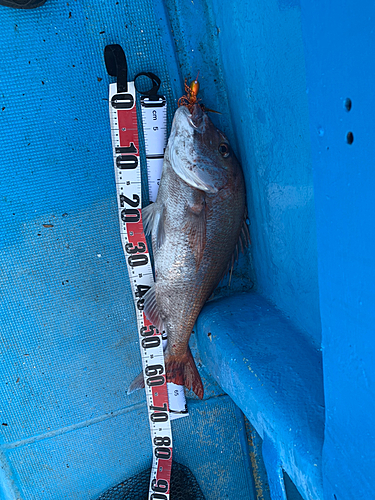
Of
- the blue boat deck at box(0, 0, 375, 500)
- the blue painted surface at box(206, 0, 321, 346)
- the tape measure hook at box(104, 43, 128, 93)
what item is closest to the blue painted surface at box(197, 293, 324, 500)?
the blue boat deck at box(0, 0, 375, 500)

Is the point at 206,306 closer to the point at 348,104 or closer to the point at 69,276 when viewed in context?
the point at 69,276

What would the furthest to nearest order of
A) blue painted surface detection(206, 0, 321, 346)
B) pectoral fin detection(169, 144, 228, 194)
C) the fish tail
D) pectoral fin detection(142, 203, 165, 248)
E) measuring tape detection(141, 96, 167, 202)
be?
the fish tail
measuring tape detection(141, 96, 167, 202)
pectoral fin detection(142, 203, 165, 248)
pectoral fin detection(169, 144, 228, 194)
blue painted surface detection(206, 0, 321, 346)

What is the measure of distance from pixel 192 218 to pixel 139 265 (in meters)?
0.56

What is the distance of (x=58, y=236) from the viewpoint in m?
2.17

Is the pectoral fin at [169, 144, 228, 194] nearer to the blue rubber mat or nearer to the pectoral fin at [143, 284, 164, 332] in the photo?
the blue rubber mat

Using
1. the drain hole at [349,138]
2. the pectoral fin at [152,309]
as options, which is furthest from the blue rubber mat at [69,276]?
the drain hole at [349,138]

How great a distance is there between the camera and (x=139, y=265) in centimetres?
225

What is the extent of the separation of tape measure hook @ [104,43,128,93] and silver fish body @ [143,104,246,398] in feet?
1.41

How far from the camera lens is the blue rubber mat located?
78.9 inches

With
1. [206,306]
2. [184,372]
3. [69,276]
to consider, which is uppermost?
[69,276]

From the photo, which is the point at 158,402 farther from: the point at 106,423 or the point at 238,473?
the point at 238,473

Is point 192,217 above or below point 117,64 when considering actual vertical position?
below

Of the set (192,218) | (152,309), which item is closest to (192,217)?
(192,218)

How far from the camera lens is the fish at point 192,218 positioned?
72.8 inches
